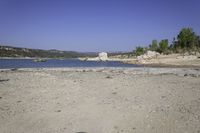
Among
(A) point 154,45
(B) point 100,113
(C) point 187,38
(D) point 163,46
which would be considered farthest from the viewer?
(A) point 154,45

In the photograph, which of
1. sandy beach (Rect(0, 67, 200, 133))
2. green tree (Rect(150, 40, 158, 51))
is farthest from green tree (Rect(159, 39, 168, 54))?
sandy beach (Rect(0, 67, 200, 133))

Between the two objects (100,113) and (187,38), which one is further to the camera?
(187,38)

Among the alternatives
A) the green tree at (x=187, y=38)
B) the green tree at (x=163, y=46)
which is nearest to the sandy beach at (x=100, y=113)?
the green tree at (x=187, y=38)

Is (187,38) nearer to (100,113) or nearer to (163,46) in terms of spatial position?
(163,46)

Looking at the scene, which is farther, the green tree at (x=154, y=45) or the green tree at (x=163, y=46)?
the green tree at (x=154, y=45)

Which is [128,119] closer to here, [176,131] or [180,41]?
[176,131]

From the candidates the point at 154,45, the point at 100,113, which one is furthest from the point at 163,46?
the point at 100,113

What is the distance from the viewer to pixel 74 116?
12.3 m

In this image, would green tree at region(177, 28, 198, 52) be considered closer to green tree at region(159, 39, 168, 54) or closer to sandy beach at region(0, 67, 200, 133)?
green tree at region(159, 39, 168, 54)

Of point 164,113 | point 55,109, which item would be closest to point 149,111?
point 164,113

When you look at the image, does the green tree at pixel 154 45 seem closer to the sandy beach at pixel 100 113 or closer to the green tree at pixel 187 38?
the green tree at pixel 187 38

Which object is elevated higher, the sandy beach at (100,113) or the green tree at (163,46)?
the green tree at (163,46)

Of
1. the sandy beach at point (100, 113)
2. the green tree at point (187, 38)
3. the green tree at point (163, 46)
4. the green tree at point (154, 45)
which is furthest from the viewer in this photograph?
the green tree at point (154, 45)

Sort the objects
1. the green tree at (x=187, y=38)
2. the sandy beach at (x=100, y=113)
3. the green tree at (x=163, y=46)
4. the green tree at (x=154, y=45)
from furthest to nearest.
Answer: the green tree at (x=154, y=45) → the green tree at (x=163, y=46) → the green tree at (x=187, y=38) → the sandy beach at (x=100, y=113)
